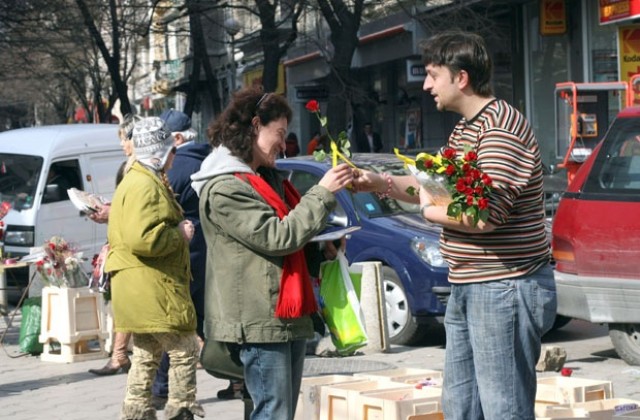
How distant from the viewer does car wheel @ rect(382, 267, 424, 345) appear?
1039 centimetres

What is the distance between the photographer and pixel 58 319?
10523 millimetres

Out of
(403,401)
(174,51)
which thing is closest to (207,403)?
(403,401)

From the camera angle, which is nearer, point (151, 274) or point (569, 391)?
Result: point (569, 391)

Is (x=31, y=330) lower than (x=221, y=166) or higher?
lower

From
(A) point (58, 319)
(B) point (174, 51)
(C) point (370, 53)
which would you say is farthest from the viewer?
(B) point (174, 51)

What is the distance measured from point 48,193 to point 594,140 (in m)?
7.94

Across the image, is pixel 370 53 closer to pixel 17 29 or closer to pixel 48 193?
pixel 17 29

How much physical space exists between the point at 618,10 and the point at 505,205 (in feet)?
51.2

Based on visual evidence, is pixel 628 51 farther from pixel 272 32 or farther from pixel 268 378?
pixel 268 378

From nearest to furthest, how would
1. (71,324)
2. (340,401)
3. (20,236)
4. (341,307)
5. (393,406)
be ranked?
(341,307) → (393,406) → (340,401) → (71,324) → (20,236)

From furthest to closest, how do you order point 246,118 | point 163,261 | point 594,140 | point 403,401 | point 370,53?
point 370,53, point 594,140, point 163,261, point 403,401, point 246,118

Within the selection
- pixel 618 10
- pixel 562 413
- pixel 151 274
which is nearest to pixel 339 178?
pixel 562 413

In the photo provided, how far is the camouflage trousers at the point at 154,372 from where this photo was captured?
6375 millimetres

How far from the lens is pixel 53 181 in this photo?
50.2ft
